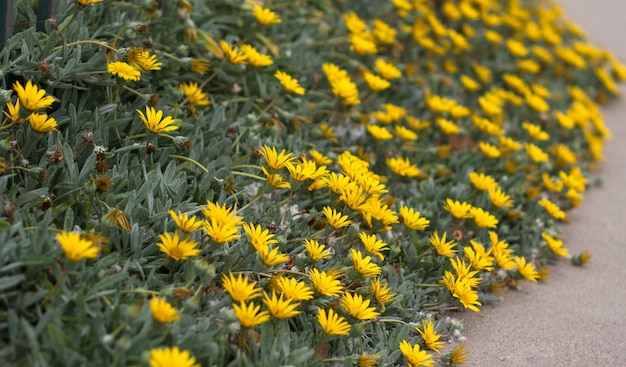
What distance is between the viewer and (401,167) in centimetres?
339

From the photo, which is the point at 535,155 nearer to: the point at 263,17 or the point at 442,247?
the point at 442,247

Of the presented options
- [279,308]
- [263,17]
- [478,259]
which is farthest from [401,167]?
[279,308]

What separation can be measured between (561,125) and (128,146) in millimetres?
2795

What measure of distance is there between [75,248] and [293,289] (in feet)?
2.18

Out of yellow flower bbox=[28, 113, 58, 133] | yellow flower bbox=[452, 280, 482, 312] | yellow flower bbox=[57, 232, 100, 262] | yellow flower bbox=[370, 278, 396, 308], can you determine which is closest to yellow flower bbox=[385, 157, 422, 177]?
yellow flower bbox=[452, 280, 482, 312]

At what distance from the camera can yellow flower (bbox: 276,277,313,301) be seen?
2.29 metres

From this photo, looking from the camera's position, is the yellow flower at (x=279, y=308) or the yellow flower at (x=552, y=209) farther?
the yellow flower at (x=552, y=209)

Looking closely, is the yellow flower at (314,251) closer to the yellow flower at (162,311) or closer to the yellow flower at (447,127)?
the yellow flower at (162,311)

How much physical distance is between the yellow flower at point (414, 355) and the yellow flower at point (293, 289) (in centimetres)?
35

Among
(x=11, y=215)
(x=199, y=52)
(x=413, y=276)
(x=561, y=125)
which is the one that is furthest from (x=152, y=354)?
(x=561, y=125)

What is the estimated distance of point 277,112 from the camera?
11.5 feet

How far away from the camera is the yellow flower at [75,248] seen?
2.00 metres

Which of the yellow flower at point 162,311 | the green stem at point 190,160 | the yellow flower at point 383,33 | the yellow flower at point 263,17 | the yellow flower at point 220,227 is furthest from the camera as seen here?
the yellow flower at point 383,33

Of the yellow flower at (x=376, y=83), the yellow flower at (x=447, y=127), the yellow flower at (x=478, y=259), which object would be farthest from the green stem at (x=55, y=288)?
the yellow flower at (x=447, y=127)
